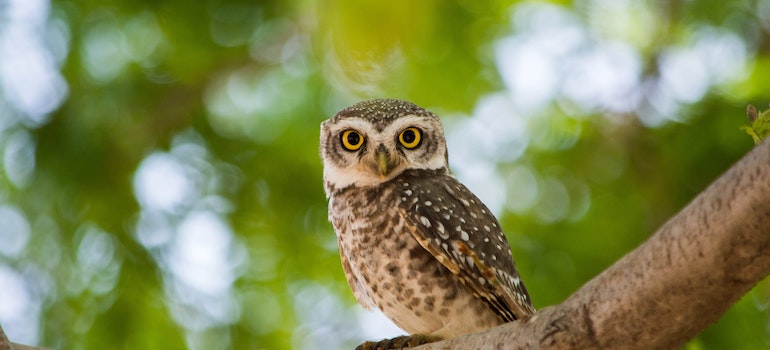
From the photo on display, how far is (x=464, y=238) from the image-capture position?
12.0 feet

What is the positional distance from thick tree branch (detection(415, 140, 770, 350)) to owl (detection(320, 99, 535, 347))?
3.41ft

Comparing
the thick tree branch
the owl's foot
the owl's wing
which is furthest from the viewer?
the owl's wing

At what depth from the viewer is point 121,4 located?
566cm

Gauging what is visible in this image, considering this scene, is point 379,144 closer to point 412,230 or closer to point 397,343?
point 412,230

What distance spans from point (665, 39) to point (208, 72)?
298 cm

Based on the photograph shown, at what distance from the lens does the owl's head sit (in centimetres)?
395

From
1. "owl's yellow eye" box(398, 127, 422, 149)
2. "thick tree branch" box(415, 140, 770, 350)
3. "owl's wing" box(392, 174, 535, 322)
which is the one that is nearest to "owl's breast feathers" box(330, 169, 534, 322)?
"owl's wing" box(392, 174, 535, 322)

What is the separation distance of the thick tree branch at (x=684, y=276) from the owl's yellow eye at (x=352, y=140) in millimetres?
1821

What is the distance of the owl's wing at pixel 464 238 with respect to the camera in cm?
352

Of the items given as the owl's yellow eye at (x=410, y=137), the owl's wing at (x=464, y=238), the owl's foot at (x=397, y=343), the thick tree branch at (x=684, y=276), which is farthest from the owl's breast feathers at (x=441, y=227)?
the thick tree branch at (x=684, y=276)

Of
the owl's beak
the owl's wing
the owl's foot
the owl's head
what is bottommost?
the owl's foot

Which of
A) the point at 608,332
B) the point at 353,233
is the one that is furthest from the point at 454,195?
the point at 608,332

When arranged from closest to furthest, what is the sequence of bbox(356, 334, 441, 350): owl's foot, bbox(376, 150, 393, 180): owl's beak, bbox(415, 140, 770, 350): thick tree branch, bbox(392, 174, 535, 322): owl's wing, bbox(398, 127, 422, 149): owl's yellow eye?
bbox(415, 140, 770, 350): thick tree branch
bbox(356, 334, 441, 350): owl's foot
bbox(392, 174, 535, 322): owl's wing
bbox(376, 150, 393, 180): owl's beak
bbox(398, 127, 422, 149): owl's yellow eye

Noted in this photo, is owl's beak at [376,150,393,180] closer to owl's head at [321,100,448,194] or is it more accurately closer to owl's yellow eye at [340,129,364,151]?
owl's head at [321,100,448,194]
